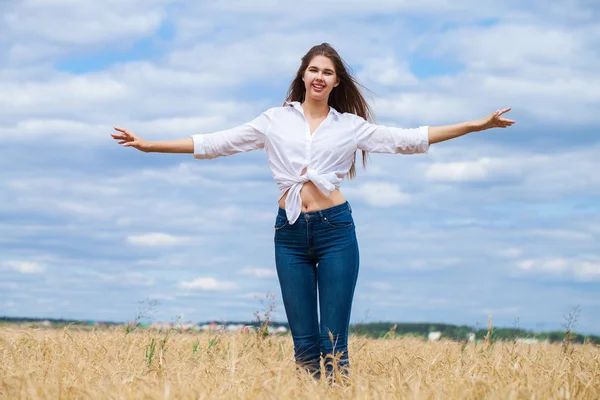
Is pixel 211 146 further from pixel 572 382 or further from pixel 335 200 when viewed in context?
pixel 572 382

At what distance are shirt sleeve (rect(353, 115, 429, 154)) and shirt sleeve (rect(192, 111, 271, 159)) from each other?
29.8 inches

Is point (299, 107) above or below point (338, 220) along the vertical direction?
above

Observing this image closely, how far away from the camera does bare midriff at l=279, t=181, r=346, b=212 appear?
19.2ft

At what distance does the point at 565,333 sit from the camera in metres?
8.66

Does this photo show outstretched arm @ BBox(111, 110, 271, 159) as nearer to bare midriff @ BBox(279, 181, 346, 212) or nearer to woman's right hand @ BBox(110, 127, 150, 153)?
woman's right hand @ BBox(110, 127, 150, 153)

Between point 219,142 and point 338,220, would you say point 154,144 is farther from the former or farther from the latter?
point 338,220

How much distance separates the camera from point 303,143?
6008 mm

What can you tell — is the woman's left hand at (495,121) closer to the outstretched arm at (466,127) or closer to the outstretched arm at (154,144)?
the outstretched arm at (466,127)

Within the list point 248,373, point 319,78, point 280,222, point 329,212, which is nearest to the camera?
point 248,373

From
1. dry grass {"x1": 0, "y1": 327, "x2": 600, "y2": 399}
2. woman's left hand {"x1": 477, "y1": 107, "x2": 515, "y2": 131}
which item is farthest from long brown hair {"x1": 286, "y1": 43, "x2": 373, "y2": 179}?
dry grass {"x1": 0, "y1": 327, "x2": 600, "y2": 399}

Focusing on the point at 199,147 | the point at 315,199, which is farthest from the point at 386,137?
the point at 199,147

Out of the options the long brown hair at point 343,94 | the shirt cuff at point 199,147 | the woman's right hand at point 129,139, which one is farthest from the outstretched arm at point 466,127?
the woman's right hand at point 129,139

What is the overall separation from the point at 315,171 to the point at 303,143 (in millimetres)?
269

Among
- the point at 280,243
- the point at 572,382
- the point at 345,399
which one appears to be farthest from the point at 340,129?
the point at 572,382
